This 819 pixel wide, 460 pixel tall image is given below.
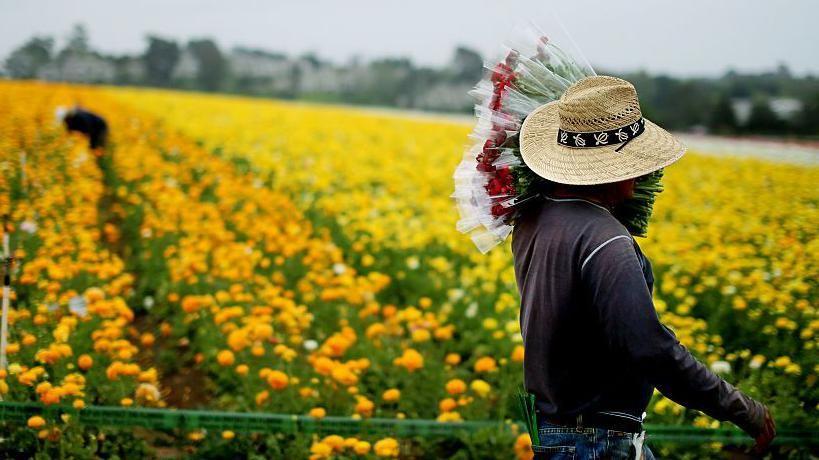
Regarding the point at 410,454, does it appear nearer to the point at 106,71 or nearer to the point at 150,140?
the point at 150,140

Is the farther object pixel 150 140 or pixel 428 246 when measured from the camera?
pixel 150 140

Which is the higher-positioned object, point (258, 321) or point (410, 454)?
point (258, 321)

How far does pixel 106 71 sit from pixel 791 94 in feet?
109

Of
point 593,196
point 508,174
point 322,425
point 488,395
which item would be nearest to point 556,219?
point 593,196

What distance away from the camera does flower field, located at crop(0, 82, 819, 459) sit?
311cm

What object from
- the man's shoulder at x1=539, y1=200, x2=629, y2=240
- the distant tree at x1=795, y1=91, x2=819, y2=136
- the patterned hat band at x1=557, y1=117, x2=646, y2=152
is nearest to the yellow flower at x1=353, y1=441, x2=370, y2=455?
the man's shoulder at x1=539, y1=200, x2=629, y2=240

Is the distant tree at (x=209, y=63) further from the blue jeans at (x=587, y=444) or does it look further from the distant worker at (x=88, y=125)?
the blue jeans at (x=587, y=444)

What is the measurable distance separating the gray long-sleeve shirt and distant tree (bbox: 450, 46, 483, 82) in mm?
33488

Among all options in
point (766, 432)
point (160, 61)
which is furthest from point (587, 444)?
point (160, 61)

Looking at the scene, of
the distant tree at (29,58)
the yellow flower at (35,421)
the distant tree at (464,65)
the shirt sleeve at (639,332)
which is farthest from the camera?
the distant tree at (464,65)

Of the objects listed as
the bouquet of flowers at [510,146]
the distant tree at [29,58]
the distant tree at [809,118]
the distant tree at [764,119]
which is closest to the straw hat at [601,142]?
the bouquet of flowers at [510,146]

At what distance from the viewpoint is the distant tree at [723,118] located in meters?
12.2

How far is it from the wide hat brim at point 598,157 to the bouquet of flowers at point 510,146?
0.10 m

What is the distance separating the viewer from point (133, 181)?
25.7 ft
